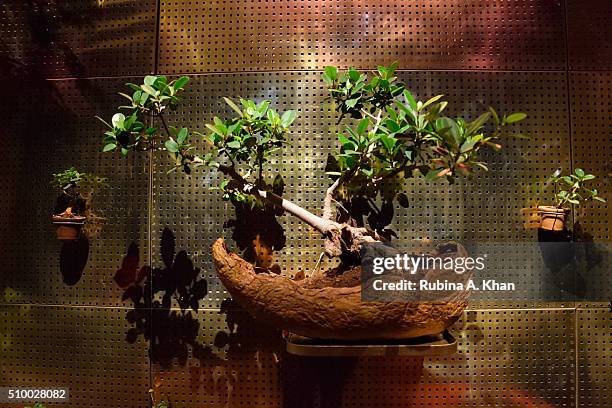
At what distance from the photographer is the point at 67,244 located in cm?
274

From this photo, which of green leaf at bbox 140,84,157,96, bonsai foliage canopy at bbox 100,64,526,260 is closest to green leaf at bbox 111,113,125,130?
bonsai foliage canopy at bbox 100,64,526,260

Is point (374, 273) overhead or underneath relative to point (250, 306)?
overhead

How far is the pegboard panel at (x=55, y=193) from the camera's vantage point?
8.93 ft

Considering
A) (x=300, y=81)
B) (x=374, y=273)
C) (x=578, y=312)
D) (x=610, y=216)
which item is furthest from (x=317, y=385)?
(x=610, y=216)

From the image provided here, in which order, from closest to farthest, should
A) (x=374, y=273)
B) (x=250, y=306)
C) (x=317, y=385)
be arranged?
(x=374, y=273) < (x=250, y=306) < (x=317, y=385)

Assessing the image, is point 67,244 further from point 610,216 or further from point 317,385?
point 610,216

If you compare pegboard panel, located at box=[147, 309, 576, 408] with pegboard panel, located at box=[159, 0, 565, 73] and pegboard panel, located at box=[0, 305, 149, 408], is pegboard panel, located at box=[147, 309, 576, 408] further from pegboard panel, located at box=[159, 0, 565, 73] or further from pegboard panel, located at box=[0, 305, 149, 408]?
pegboard panel, located at box=[159, 0, 565, 73]

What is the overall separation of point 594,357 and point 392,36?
6.65 ft

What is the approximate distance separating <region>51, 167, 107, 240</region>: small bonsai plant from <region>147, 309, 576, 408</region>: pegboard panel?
1.23 metres

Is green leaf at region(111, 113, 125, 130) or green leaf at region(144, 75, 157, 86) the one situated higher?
green leaf at region(144, 75, 157, 86)

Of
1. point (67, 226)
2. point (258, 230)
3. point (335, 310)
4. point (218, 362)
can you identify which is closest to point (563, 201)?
point (335, 310)

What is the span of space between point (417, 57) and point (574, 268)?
141 cm

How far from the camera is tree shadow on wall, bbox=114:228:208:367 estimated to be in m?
2.67

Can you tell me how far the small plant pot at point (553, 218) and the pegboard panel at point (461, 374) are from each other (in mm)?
469
